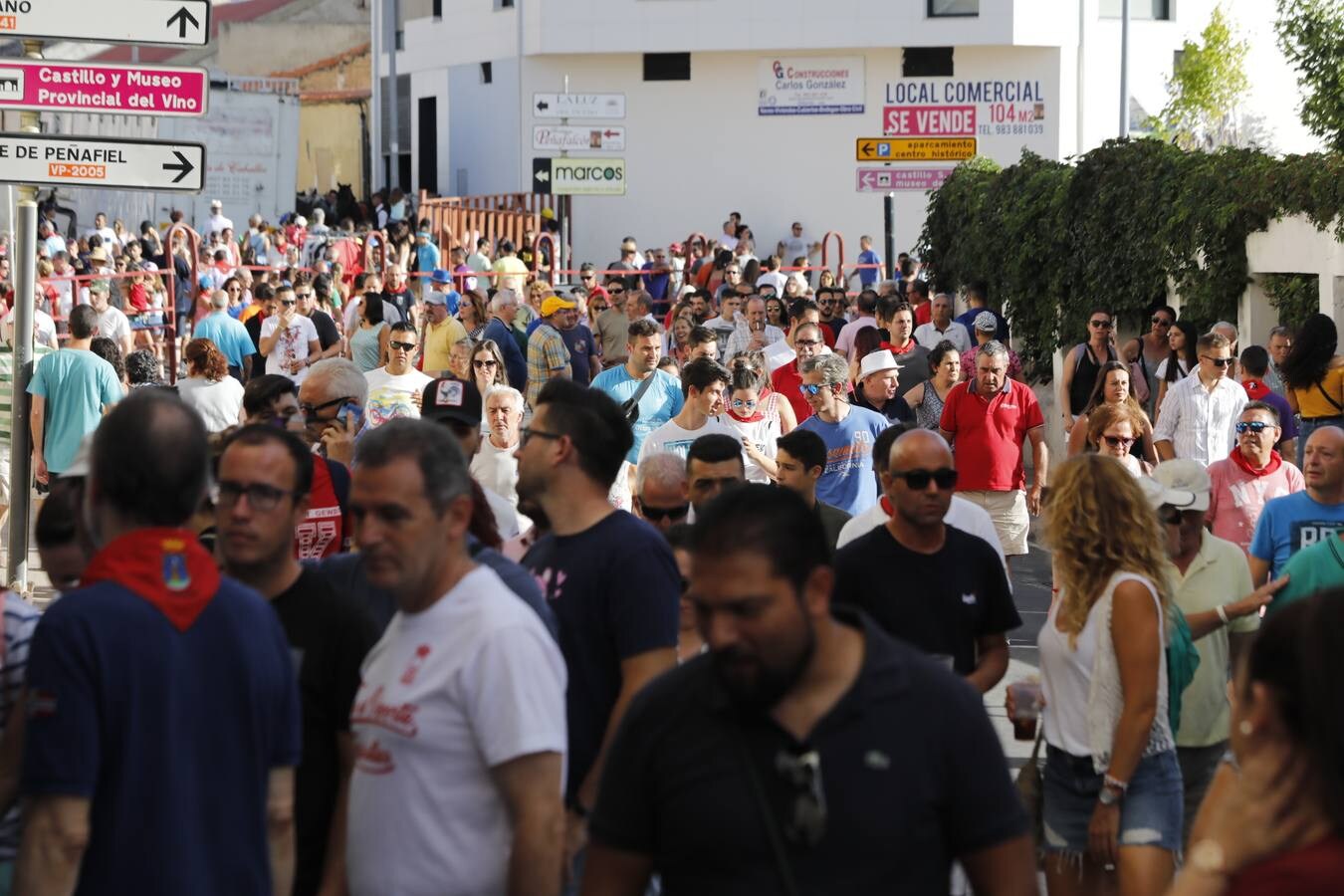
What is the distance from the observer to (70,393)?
12031 millimetres

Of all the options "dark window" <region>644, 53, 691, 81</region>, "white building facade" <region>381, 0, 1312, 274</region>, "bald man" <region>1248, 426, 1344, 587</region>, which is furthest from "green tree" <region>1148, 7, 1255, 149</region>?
"bald man" <region>1248, 426, 1344, 587</region>

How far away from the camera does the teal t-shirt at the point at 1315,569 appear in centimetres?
682

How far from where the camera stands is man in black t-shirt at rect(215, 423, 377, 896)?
421 cm

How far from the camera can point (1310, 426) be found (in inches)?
496

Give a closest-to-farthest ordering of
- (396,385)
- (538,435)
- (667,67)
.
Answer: (538,435) → (396,385) → (667,67)

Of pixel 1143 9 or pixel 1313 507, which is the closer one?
pixel 1313 507

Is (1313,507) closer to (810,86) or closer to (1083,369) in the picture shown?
(1083,369)

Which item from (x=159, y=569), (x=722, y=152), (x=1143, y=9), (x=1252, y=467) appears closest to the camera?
(x=159, y=569)

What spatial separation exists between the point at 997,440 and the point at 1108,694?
19.6 feet

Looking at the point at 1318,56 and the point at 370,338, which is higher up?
the point at 1318,56

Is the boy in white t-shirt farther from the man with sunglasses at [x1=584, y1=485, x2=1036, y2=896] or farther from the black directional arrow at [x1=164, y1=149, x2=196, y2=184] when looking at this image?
the man with sunglasses at [x1=584, y1=485, x2=1036, y2=896]

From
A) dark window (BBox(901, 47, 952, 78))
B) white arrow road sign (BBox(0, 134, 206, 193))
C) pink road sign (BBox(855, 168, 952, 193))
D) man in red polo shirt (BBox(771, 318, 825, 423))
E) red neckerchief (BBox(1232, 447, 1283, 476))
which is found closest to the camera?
red neckerchief (BBox(1232, 447, 1283, 476))

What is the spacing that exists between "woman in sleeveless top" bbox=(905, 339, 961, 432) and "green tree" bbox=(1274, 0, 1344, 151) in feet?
15.9

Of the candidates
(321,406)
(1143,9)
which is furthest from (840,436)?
(1143,9)
